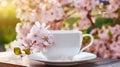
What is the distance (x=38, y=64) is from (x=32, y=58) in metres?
0.03

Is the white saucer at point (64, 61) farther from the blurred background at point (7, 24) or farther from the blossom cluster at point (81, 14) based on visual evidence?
the blurred background at point (7, 24)

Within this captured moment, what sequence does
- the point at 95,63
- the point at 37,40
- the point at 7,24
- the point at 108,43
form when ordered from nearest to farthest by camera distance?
the point at 37,40, the point at 95,63, the point at 108,43, the point at 7,24

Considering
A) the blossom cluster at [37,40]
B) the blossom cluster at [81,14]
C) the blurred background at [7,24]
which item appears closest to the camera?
the blossom cluster at [37,40]

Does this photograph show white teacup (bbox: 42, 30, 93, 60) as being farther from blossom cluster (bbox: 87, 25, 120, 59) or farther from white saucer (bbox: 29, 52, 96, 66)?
blossom cluster (bbox: 87, 25, 120, 59)

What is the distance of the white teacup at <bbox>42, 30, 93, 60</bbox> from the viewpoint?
0.89 m

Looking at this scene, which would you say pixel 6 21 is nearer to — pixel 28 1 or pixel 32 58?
pixel 28 1

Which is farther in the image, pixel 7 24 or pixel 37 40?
pixel 7 24

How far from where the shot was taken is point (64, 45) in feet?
2.94

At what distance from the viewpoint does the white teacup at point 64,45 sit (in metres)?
0.89

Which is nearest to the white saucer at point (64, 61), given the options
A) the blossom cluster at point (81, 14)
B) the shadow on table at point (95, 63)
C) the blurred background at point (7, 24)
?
the shadow on table at point (95, 63)

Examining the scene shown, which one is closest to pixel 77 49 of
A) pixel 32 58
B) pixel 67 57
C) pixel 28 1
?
pixel 67 57

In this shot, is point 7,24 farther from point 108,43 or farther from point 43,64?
point 43,64

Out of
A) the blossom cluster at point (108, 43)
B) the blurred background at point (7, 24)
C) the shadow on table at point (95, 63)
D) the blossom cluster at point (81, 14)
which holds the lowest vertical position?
the shadow on table at point (95, 63)

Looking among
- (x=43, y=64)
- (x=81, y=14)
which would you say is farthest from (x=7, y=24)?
(x=43, y=64)
